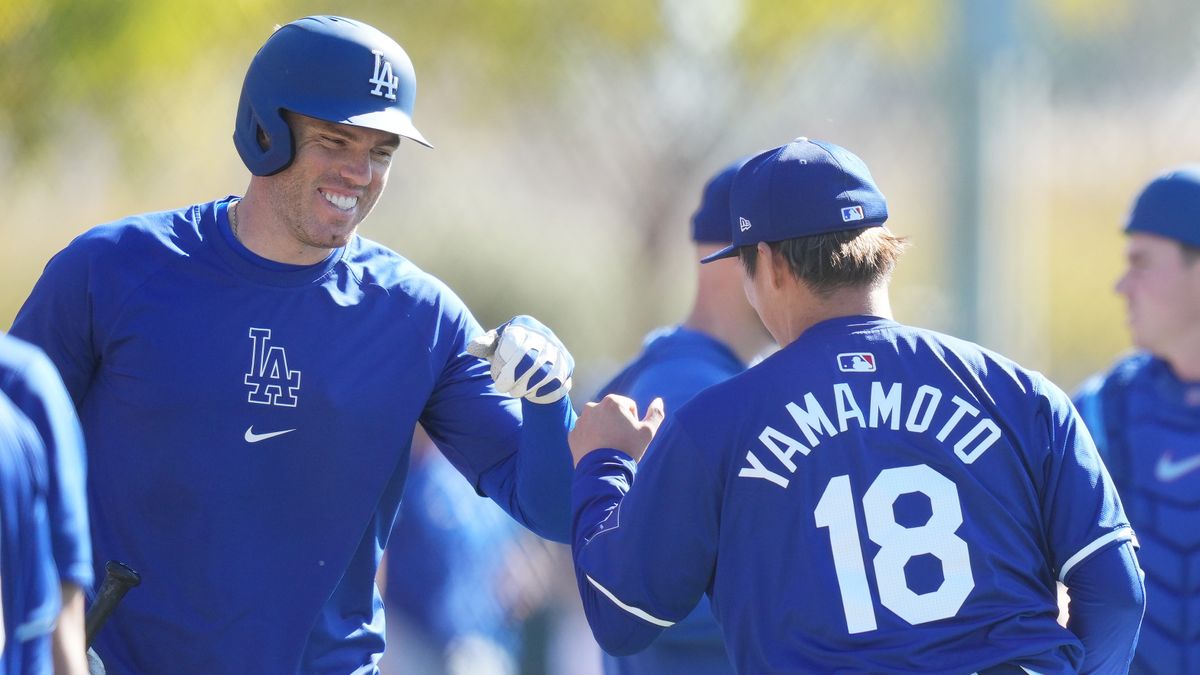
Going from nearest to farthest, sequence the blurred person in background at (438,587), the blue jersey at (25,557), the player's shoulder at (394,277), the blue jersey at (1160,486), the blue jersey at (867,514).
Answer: the blue jersey at (25,557), the blue jersey at (867,514), the player's shoulder at (394,277), the blue jersey at (1160,486), the blurred person in background at (438,587)

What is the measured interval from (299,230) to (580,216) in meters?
3.80

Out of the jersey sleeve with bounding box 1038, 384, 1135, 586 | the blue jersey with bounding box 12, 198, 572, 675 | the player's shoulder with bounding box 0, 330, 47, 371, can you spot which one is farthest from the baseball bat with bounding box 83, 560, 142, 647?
the jersey sleeve with bounding box 1038, 384, 1135, 586

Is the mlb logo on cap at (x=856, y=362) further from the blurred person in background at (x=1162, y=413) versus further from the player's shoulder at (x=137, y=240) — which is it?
the blurred person in background at (x=1162, y=413)

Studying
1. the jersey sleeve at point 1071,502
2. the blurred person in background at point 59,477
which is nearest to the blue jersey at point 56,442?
the blurred person in background at point 59,477

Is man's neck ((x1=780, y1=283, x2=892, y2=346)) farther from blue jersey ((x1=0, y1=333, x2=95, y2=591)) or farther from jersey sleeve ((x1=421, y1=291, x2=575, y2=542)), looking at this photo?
blue jersey ((x1=0, y1=333, x2=95, y2=591))

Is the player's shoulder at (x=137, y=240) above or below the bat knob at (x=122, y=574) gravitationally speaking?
above

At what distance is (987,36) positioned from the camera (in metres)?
5.27

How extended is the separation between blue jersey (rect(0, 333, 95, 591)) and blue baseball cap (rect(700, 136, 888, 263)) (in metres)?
1.26

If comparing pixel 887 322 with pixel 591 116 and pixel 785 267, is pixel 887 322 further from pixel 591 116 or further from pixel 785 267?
pixel 591 116

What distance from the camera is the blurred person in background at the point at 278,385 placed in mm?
2943

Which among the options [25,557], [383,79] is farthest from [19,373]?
[383,79]

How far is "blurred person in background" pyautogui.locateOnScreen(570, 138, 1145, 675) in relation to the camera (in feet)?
8.17

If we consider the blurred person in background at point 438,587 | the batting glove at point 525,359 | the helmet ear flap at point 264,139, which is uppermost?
the helmet ear flap at point 264,139

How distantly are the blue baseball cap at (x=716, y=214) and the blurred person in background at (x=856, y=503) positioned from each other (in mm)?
1195
